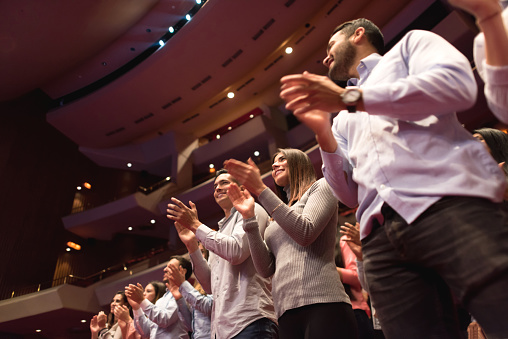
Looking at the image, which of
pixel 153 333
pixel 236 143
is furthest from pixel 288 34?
pixel 153 333

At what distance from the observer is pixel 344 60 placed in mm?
1731

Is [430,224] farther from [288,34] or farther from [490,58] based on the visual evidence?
[288,34]

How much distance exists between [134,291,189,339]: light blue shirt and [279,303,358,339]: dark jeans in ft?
6.77

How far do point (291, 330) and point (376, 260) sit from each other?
683mm

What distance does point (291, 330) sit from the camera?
Answer: 173 centimetres

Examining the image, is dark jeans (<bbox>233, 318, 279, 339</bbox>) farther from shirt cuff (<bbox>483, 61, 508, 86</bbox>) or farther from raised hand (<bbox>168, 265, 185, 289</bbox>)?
shirt cuff (<bbox>483, 61, 508, 86</bbox>)

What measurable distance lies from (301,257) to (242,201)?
406 millimetres

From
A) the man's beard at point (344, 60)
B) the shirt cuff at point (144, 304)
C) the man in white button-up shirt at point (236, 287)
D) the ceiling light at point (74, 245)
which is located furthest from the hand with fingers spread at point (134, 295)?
the ceiling light at point (74, 245)

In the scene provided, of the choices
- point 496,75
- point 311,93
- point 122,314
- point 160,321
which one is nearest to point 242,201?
point 311,93

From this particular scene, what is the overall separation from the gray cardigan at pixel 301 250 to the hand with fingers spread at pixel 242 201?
0.14 ft

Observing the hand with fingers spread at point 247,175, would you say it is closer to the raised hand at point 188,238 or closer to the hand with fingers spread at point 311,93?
the hand with fingers spread at point 311,93

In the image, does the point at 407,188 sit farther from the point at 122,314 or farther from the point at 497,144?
the point at 122,314

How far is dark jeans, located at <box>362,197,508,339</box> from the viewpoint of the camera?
95 centimetres

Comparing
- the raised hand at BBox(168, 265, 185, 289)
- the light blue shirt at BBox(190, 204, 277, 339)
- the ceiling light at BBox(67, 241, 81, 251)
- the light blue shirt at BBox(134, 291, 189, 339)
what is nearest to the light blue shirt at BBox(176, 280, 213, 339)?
the raised hand at BBox(168, 265, 185, 289)
